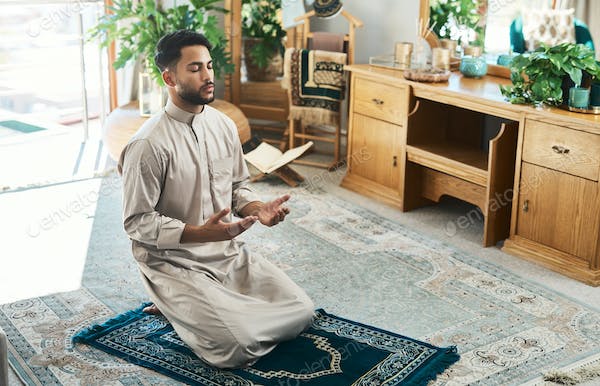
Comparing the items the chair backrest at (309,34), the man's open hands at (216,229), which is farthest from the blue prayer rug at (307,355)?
the chair backrest at (309,34)

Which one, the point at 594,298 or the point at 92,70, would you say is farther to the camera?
the point at 92,70

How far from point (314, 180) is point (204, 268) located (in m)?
2.25

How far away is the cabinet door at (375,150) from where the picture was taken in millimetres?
4641

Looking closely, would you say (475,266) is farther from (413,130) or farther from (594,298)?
(413,130)

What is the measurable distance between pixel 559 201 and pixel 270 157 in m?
1.92

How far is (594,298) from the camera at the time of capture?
3484 millimetres

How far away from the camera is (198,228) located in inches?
111

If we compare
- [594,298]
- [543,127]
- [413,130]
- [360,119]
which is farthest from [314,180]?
[594,298]

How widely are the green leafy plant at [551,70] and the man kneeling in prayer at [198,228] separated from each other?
4.92 ft

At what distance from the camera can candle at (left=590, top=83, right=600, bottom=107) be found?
12.1ft

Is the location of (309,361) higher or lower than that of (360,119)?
lower

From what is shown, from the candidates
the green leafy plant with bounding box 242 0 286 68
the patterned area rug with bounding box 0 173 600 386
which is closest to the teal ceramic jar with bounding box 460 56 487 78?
the patterned area rug with bounding box 0 173 600 386

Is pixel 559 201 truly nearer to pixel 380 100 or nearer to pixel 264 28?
pixel 380 100

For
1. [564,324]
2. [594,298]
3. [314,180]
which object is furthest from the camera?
[314,180]
